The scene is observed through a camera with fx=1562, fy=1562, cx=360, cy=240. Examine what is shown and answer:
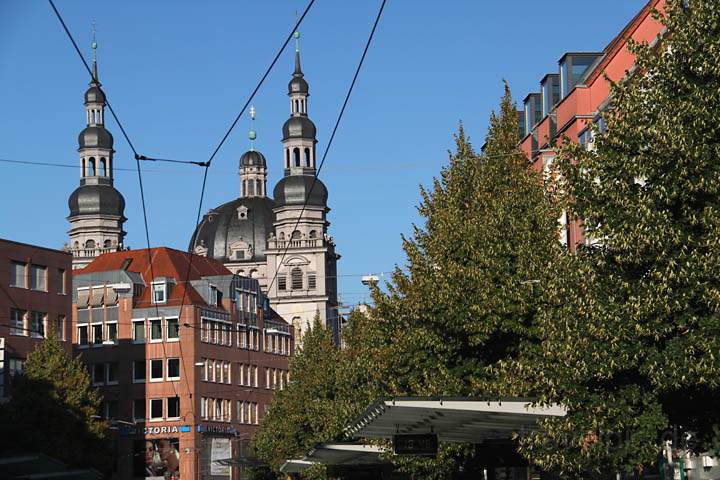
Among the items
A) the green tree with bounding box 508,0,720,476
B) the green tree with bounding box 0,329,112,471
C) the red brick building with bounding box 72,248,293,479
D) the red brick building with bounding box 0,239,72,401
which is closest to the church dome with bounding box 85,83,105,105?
the red brick building with bounding box 72,248,293,479

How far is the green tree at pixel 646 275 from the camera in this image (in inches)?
969

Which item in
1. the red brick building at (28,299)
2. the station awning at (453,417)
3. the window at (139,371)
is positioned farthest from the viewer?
the window at (139,371)

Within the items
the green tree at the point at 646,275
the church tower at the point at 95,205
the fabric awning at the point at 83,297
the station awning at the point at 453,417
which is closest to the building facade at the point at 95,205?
the church tower at the point at 95,205

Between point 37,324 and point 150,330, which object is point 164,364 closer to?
point 150,330

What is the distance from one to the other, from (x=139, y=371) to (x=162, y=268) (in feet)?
36.1

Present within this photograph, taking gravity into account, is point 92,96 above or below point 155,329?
above

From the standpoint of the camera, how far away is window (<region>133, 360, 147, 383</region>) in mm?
115812

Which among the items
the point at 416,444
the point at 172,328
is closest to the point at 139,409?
the point at 172,328

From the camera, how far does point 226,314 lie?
405 ft

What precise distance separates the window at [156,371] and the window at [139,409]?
178 centimetres

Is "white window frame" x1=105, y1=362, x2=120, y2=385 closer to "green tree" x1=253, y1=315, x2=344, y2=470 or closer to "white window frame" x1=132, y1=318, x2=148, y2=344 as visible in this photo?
"white window frame" x1=132, y1=318, x2=148, y2=344

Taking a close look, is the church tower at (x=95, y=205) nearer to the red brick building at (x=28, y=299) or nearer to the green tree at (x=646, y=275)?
the red brick building at (x=28, y=299)

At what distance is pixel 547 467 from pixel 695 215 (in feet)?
19.4

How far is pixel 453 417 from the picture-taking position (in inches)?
1245
